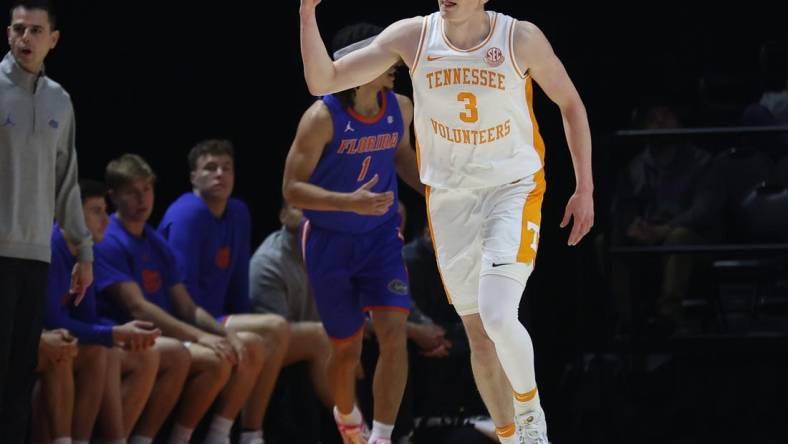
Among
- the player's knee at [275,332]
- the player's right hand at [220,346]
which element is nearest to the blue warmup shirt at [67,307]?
the player's right hand at [220,346]

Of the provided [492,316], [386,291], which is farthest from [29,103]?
[492,316]

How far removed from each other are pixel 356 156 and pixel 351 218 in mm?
242

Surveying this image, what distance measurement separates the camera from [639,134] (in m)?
6.09

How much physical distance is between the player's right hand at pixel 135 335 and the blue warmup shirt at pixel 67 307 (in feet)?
0.11

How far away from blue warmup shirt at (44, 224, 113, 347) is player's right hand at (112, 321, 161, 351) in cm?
3

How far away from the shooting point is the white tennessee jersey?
423 centimetres

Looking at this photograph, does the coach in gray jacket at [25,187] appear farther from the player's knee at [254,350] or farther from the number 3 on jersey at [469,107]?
the number 3 on jersey at [469,107]

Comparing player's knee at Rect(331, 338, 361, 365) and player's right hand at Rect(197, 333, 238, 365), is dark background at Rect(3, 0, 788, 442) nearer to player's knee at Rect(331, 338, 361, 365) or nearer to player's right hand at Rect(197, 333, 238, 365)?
player's right hand at Rect(197, 333, 238, 365)

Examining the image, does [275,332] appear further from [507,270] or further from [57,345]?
[507,270]

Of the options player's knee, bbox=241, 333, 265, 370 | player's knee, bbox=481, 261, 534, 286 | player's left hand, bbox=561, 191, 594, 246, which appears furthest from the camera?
player's knee, bbox=241, 333, 265, 370

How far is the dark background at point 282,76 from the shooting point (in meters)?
7.20

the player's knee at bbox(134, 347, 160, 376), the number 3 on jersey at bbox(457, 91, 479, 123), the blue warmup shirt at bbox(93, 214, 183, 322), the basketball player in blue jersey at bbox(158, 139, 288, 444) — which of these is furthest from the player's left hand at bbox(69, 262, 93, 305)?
the number 3 on jersey at bbox(457, 91, 479, 123)

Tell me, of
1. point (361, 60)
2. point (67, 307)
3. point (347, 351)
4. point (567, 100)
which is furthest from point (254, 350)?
point (567, 100)

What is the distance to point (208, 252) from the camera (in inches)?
255
